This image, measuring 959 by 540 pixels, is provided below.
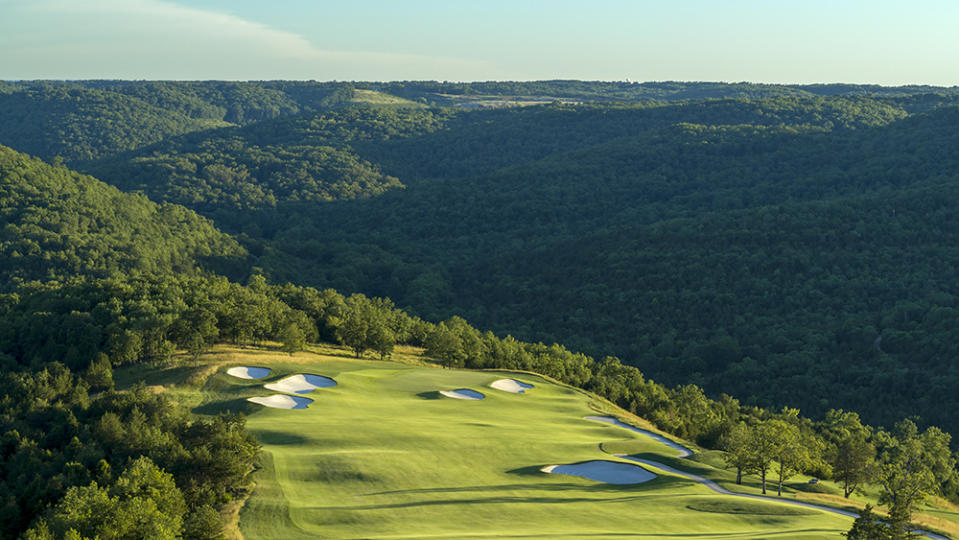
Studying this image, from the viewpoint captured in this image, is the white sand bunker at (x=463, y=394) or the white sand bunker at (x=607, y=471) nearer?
the white sand bunker at (x=607, y=471)

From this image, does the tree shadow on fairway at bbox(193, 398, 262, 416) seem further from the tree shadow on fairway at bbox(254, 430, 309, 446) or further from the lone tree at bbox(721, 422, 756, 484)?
the lone tree at bbox(721, 422, 756, 484)

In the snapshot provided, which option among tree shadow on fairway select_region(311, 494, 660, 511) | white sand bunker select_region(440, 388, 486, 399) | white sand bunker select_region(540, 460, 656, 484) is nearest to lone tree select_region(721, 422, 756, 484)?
white sand bunker select_region(540, 460, 656, 484)

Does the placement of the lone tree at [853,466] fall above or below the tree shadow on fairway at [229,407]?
below

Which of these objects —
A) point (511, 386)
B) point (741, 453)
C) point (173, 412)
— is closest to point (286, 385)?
point (173, 412)

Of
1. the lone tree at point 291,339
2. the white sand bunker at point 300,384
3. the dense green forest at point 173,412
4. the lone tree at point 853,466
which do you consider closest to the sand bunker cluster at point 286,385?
the white sand bunker at point 300,384

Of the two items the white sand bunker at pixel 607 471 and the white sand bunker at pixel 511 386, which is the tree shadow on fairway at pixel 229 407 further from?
the white sand bunker at pixel 511 386

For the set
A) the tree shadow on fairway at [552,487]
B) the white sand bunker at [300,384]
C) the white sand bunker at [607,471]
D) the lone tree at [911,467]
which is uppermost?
the tree shadow on fairway at [552,487]

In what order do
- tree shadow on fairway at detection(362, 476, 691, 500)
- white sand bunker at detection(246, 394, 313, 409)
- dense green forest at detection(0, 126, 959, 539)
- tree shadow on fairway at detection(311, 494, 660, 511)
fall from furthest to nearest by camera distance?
white sand bunker at detection(246, 394, 313, 409) → tree shadow on fairway at detection(362, 476, 691, 500) → tree shadow on fairway at detection(311, 494, 660, 511) → dense green forest at detection(0, 126, 959, 539)
